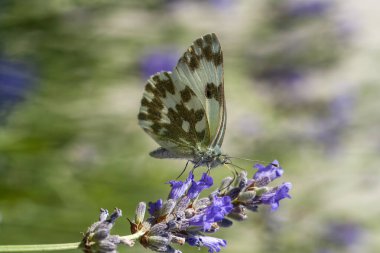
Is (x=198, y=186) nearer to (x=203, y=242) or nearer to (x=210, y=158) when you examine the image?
(x=203, y=242)

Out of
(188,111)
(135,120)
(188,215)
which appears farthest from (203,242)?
(135,120)

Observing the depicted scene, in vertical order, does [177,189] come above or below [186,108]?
below

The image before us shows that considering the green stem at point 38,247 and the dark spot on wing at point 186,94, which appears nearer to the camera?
the green stem at point 38,247

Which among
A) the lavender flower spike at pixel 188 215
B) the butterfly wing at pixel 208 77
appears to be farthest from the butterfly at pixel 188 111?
the lavender flower spike at pixel 188 215

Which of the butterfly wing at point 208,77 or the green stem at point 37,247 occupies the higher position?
the butterfly wing at point 208,77

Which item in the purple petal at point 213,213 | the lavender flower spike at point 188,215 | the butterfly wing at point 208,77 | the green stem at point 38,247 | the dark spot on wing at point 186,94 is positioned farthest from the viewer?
the dark spot on wing at point 186,94

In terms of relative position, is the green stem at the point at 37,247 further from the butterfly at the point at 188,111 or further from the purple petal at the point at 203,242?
the butterfly at the point at 188,111

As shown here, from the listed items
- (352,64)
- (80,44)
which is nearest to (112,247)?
(80,44)

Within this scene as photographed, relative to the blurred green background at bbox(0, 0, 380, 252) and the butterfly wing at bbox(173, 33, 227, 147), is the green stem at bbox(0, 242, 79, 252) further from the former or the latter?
the blurred green background at bbox(0, 0, 380, 252)

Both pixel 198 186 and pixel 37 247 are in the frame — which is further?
pixel 198 186
